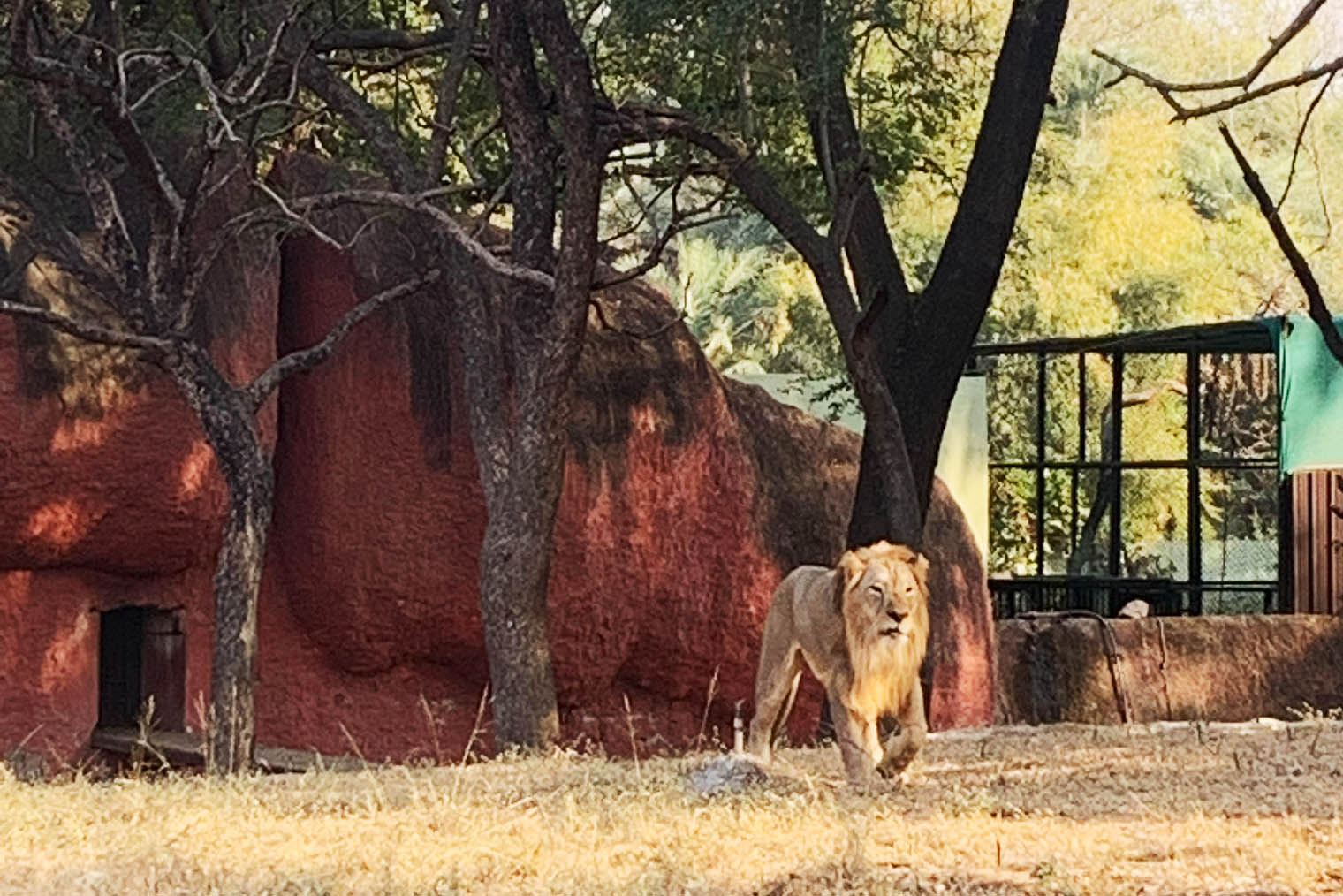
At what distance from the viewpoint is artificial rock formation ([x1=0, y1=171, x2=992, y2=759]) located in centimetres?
1661

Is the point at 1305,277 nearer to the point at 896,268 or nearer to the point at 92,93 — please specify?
the point at 896,268

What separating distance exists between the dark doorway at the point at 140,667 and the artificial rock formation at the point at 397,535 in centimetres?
13

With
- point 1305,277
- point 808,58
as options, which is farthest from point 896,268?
point 1305,277

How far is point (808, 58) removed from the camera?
14.9 metres

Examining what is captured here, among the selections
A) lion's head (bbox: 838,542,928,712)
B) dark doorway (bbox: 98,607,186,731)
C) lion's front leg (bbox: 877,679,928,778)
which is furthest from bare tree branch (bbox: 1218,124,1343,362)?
dark doorway (bbox: 98,607,186,731)

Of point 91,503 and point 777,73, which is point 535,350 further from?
point 91,503

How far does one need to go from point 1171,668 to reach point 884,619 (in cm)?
903

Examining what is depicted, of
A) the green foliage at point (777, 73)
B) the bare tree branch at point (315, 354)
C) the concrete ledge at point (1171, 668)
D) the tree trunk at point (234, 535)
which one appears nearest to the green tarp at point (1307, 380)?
the concrete ledge at point (1171, 668)

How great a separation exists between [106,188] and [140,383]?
2.71m

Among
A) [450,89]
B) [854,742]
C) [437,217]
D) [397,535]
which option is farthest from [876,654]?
[397,535]

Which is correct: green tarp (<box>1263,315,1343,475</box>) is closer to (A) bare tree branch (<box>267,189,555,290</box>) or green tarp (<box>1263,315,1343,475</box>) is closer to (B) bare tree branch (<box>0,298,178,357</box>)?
(A) bare tree branch (<box>267,189,555,290</box>)

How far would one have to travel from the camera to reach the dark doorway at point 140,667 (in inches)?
691

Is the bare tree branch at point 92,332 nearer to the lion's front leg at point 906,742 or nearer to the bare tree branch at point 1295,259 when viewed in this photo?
the lion's front leg at point 906,742

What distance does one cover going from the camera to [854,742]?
10211 millimetres
